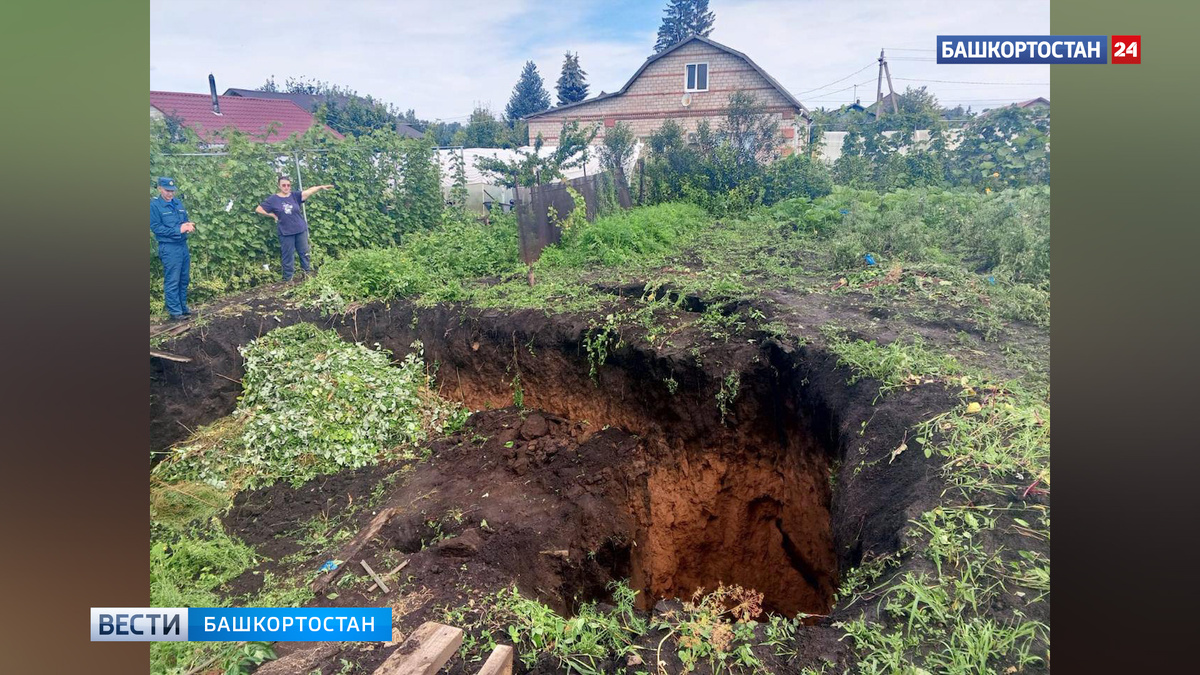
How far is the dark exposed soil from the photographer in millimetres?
4609

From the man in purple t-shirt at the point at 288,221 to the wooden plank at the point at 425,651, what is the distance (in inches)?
269

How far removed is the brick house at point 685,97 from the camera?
39.3 ft

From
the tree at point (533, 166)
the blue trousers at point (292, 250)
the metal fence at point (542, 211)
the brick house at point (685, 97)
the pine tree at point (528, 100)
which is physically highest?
the pine tree at point (528, 100)

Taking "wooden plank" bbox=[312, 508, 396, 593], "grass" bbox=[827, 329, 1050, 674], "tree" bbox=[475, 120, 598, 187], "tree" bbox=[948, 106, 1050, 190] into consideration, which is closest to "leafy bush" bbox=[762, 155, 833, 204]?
"tree" bbox=[948, 106, 1050, 190]

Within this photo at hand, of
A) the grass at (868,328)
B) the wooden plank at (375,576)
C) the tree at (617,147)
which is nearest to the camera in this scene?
the grass at (868,328)

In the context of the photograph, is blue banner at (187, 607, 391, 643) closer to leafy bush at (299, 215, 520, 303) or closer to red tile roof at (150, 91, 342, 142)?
leafy bush at (299, 215, 520, 303)

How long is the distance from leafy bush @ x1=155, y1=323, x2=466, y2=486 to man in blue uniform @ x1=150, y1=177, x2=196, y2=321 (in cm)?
106

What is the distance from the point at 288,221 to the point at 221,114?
11.9 ft

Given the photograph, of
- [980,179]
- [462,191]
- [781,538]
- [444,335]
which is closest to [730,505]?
[781,538]

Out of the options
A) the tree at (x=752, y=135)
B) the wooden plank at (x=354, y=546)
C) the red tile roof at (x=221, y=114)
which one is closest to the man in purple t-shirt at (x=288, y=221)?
the red tile roof at (x=221, y=114)

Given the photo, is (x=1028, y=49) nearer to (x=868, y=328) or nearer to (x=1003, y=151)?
(x=868, y=328)

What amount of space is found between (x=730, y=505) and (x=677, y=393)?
122 cm

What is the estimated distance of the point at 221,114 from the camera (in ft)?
35.0

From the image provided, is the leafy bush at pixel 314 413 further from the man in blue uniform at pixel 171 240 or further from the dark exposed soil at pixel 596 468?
the man in blue uniform at pixel 171 240
